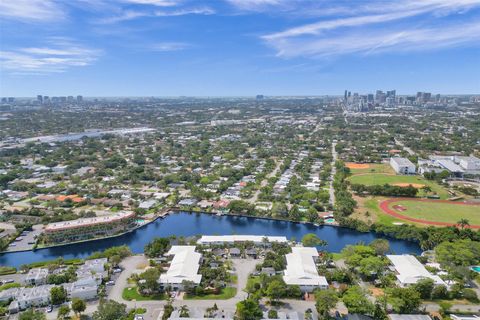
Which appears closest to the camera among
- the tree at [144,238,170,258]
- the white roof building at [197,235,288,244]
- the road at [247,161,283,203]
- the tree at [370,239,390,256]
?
the tree at [370,239,390,256]

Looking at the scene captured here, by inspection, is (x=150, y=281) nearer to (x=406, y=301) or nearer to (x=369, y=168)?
(x=406, y=301)

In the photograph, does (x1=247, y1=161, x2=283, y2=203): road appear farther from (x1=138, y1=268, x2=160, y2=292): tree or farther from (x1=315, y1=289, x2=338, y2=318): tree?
(x1=315, y1=289, x2=338, y2=318): tree

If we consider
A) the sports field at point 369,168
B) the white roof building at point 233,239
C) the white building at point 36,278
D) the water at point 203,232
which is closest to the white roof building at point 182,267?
the white roof building at point 233,239

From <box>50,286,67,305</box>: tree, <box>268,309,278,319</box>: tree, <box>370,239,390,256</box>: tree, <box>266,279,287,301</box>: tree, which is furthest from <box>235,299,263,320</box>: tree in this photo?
<box>370,239,390,256</box>: tree

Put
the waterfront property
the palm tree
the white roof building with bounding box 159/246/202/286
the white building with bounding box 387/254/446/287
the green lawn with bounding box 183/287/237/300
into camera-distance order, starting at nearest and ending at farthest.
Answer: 1. the green lawn with bounding box 183/287/237/300
2. the white building with bounding box 387/254/446/287
3. the white roof building with bounding box 159/246/202/286
4. the waterfront property
5. the palm tree

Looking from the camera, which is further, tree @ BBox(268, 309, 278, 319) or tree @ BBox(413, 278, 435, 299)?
tree @ BBox(413, 278, 435, 299)

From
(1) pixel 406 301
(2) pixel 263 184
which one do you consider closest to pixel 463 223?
(1) pixel 406 301

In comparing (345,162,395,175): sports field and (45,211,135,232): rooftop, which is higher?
(45,211,135,232): rooftop
